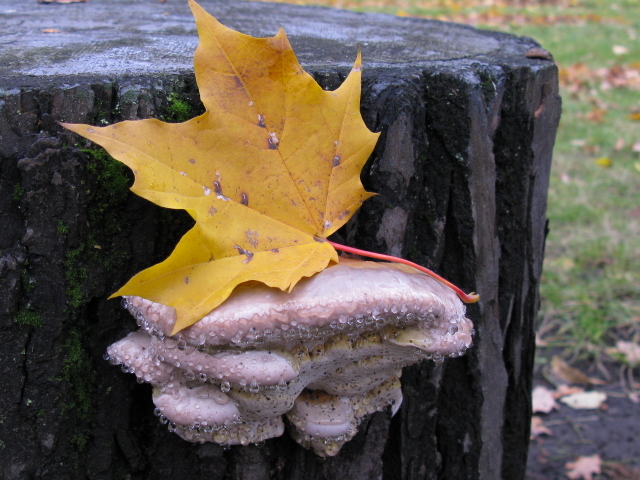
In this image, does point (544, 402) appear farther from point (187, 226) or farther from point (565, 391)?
point (187, 226)

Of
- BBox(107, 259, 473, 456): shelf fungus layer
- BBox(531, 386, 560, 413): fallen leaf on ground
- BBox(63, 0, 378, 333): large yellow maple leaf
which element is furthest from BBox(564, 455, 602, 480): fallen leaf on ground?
BBox(63, 0, 378, 333): large yellow maple leaf

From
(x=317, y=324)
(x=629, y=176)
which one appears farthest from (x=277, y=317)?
(x=629, y=176)

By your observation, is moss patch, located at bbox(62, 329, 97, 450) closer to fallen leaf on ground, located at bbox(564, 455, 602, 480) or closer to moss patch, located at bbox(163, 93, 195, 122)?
moss patch, located at bbox(163, 93, 195, 122)

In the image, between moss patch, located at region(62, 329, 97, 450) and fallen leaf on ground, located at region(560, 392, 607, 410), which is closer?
moss patch, located at region(62, 329, 97, 450)

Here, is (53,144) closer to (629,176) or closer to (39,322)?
(39,322)

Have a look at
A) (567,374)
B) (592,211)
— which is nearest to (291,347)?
(567,374)
